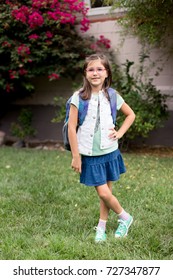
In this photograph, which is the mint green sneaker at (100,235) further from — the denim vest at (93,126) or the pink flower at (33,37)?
the pink flower at (33,37)

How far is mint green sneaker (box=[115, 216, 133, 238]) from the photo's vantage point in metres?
3.16

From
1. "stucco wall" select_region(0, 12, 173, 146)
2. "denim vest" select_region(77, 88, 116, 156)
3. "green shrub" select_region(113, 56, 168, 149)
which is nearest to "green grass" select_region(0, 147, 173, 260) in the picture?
"denim vest" select_region(77, 88, 116, 156)

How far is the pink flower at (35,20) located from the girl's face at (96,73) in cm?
496

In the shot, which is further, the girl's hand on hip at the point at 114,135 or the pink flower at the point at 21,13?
the pink flower at the point at 21,13

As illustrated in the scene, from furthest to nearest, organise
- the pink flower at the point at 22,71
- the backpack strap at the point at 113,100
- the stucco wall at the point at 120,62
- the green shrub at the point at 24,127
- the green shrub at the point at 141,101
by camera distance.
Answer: the green shrub at the point at 24,127 → the pink flower at the point at 22,71 → the stucco wall at the point at 120,62 → the green shrub at the point at 141,101 → the backpack strap at the point at 113,100

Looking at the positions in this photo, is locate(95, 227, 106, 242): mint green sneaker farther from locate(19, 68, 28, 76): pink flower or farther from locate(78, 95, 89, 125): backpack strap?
locate(19, 68, 28, 76): pink flower

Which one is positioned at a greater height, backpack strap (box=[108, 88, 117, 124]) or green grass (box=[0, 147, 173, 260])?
backpack strap (box=[108, 88, 117, 124])

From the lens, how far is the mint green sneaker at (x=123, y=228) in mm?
3160

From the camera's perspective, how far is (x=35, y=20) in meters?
7.71

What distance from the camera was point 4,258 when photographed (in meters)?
2.79

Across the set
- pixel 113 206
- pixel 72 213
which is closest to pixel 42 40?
pixel 72 213

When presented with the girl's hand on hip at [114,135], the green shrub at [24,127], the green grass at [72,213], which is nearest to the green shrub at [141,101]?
the green grass at [72,213]

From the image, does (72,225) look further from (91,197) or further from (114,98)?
(114,98)
